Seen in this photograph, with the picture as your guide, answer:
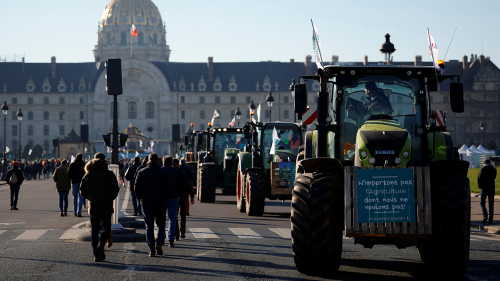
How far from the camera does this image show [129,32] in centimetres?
14550

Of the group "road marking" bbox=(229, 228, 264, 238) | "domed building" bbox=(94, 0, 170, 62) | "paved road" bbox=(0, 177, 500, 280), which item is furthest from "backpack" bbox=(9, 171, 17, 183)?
"domed building" bbox=(94, 0, 170, 62)

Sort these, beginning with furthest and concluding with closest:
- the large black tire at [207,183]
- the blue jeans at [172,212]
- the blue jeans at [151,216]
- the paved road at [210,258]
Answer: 1. the large black tire at [207,183]
2. the blue jeans at [172,212]
3. the blue jeans at [151,216]
4. the paved road at [210,258]

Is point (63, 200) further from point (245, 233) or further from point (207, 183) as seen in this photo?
point (245, 233)

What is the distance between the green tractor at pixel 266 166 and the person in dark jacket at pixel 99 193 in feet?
27.4

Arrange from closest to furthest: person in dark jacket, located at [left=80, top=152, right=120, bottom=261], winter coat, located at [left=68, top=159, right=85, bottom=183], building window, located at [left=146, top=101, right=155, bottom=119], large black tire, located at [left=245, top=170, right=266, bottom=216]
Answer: person in dark jacket, located at [left=80, top=152, right=120, bottom=261], large black tire, located at [left=245, top=170, right=266, bottom=216], winter coat, located at [left=68, top=159, right=85, bottom=183], building window, located at [left=146, top=101, right=155, bottom=119]

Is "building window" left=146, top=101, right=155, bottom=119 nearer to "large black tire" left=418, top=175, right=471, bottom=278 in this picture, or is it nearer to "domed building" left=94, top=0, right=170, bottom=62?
"domed building" left=94, top=0, right=170, bottom=62

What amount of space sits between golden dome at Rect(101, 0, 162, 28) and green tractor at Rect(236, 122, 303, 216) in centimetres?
12611

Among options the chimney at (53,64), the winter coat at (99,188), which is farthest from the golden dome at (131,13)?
the winter coat at (99,188)

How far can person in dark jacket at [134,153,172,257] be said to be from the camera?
12.1 meters

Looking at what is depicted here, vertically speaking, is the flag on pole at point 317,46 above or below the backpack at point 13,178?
above

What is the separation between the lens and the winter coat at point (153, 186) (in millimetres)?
12141

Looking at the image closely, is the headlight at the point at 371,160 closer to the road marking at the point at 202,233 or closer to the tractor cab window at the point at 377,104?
the tractor cab window at the point at 377,104

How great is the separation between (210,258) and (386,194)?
3.62 meters

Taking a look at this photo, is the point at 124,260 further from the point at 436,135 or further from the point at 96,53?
the point at 96,53
